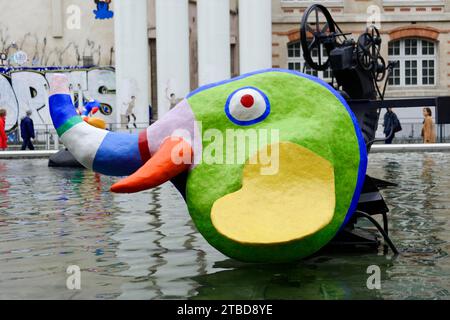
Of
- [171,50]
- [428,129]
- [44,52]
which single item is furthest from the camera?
[44,52]

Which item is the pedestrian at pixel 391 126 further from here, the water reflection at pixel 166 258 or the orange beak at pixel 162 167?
the orange beak at pixel 162 167

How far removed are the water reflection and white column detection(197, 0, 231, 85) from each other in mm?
19253

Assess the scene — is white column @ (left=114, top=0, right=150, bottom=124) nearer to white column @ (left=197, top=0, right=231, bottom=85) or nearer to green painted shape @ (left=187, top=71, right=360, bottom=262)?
white column @ (left=197, top=0, right=231, bottom=85)

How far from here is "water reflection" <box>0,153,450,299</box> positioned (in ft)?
21.6

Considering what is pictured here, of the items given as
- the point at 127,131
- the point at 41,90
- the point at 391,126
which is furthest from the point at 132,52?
the point at 391,126

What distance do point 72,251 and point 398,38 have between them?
3227 centimetres

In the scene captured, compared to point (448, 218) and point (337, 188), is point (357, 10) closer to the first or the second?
point (448, 218)

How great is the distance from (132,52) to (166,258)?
26.6 m

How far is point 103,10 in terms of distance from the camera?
125ft

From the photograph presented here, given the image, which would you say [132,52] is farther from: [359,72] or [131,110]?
[359,72]

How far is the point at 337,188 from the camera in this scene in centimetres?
692

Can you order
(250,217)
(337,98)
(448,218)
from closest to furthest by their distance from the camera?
(250,217) < (337,98) < (448,218)
